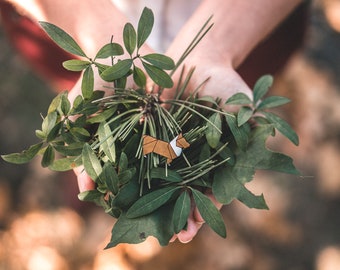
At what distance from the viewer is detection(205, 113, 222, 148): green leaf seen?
33.3 inches

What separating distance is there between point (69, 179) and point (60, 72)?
478mm

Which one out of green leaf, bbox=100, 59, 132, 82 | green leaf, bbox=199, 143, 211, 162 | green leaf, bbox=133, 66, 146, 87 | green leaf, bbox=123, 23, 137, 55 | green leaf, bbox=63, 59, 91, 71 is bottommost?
green leaf, bbox=199, 143, 211, 162

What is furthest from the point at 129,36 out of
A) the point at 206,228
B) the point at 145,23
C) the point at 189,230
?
the point at 206,228

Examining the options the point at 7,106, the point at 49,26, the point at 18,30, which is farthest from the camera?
the point at 7,106

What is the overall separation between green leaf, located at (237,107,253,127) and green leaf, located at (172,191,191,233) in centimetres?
18

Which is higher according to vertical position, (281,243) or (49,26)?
(49,26)

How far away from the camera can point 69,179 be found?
180 cm

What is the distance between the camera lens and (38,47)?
4.78 feet

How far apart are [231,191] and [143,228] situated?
0.56 ft

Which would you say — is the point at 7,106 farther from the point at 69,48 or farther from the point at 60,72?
the point at 69,48

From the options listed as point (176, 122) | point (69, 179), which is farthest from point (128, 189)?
point (69, 179)

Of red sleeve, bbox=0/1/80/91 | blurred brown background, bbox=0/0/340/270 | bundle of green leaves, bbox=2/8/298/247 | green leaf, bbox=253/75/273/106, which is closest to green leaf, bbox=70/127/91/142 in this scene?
bundle of green leaves, bbox=2/8/298/247

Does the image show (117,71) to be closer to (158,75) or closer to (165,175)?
(158,75)

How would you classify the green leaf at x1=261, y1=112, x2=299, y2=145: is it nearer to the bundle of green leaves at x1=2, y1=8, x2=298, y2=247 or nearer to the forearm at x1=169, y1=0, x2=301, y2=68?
the bundle of green leaves at x1=2, y1=8, x2=298, y2=247
